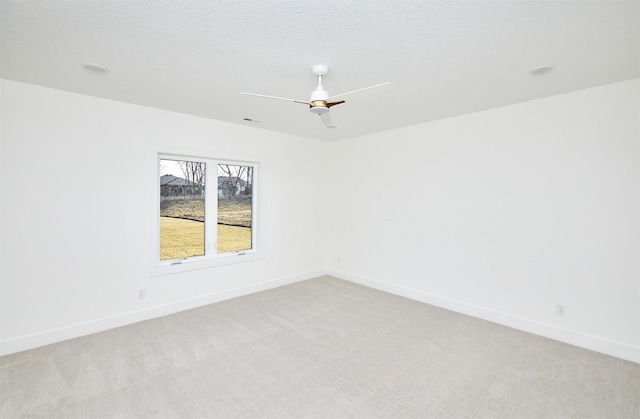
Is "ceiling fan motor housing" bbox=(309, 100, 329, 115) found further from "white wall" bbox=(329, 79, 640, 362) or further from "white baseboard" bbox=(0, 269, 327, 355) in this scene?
"white baseboard" bbox=(0, 269, 327, 355)

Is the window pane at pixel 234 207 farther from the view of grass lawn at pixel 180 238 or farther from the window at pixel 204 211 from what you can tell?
the view of grass lawn at pixel 180 238

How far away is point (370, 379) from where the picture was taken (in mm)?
2402

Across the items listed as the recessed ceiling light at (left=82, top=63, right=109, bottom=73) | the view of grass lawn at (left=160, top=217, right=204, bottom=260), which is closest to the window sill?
the view of grass lawn at (left=160, top=217, right=204, bottom=260)

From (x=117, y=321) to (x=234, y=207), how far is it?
1.98 meters

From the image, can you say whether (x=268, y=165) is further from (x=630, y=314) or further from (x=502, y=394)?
(x=630, y=314)

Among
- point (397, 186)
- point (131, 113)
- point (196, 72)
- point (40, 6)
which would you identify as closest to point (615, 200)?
point (397, 186)

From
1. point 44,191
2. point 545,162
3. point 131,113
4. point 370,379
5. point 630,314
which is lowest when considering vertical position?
point 370,379

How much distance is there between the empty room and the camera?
1.99m

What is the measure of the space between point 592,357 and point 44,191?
17.5 feet

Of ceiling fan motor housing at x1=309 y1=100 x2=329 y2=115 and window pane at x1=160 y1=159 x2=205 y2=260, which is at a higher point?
ceiling fan motor housing at x1=309 y1=100 x2=329 y2=115

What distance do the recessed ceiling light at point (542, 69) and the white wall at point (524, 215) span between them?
32.3 inches

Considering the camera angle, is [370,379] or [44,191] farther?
[44,191]

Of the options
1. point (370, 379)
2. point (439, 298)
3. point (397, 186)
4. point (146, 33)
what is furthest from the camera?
point (397, 186)

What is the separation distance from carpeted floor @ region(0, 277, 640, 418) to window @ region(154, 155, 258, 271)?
927mm
